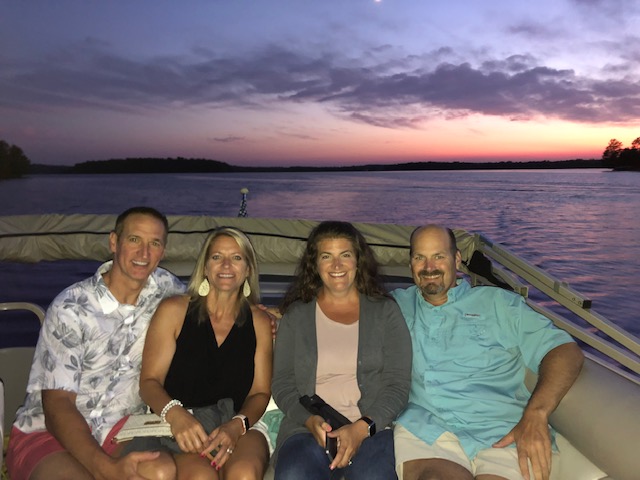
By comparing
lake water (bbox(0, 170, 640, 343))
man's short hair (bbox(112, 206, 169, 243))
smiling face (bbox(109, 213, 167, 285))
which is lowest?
lake water (bbox(0, 170, 640, 343))

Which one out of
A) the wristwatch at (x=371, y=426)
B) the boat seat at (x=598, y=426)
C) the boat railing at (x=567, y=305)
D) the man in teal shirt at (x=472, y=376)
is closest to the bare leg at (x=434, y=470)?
the man in teal shirt at (x=472, y=376)

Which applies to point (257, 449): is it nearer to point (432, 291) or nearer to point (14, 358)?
point (432, 291)

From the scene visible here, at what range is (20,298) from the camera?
7422 mm

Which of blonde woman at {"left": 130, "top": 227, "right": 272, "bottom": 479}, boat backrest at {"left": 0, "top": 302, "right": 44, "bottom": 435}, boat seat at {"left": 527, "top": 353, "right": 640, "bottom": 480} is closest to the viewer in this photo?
boat seat at {"left": 527, "top": 353, "right": 640, "bottom": 480}

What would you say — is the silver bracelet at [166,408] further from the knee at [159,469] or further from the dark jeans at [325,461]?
the dark jeans at [325,461]

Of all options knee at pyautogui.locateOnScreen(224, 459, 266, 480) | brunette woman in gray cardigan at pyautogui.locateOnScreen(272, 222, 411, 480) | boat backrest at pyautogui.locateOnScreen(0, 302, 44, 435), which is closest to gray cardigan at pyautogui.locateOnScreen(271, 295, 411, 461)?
brunette woman in gray cardigan at pyautogui.locateOnScreen(272, 222, 411, 480)

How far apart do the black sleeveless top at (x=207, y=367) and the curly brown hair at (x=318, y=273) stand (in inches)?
14.7

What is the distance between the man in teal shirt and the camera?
2.02 metres

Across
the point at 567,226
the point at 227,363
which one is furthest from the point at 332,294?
the point at 567,226

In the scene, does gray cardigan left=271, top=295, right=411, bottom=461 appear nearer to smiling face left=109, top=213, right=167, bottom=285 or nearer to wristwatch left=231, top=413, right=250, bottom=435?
wristwatch left=231, top=413, right=250, bottom=435

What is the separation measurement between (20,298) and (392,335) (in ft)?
22.9

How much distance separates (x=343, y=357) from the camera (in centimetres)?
233

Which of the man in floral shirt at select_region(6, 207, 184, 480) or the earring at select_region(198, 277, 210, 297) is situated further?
the earring at select_region(198, 277, 210, 297)

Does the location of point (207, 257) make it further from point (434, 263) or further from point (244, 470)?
point (434, 263)
